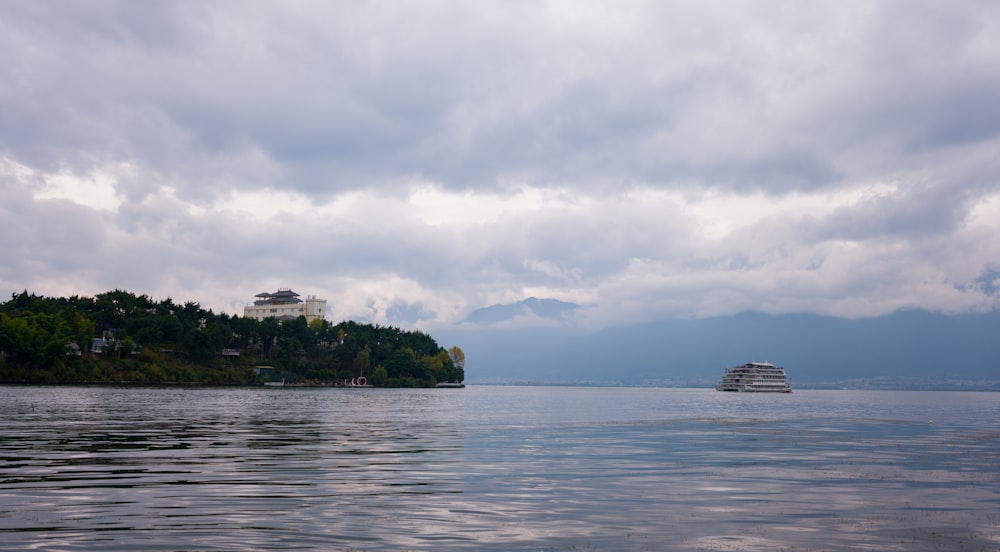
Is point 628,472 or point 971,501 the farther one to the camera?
point 628,472

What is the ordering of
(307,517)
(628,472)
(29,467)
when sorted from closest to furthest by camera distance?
(307,517) < (29,467) < (628,472)

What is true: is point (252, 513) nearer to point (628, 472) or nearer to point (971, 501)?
point (628, 472)

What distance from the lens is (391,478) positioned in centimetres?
3284

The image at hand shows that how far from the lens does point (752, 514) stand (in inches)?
998

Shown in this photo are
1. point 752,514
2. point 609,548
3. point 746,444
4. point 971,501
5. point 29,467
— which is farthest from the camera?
point 746,444

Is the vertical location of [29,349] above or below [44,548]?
above

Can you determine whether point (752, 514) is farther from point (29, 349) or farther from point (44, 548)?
point (29, 349)

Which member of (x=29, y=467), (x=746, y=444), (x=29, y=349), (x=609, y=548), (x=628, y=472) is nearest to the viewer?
(x=609, y=548)

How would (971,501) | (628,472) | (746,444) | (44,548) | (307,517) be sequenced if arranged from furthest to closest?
(746,444) < (628,472) < (971,501) < (307,517) < (44,548)

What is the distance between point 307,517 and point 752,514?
46.7ft

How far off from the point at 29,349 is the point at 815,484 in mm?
189979

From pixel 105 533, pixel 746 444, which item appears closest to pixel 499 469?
pixel 105 533

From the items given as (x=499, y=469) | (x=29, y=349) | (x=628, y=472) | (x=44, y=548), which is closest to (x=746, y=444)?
(x=628, y=472)

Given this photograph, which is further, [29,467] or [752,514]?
[29,467]
